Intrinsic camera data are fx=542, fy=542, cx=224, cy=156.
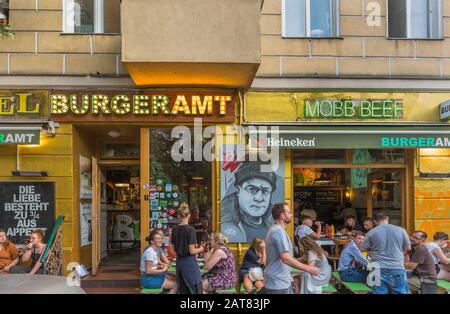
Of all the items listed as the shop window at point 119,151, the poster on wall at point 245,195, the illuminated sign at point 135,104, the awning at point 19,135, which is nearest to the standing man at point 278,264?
the poster on wall at point 245,195

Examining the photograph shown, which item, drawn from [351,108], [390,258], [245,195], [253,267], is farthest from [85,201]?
[390,258]

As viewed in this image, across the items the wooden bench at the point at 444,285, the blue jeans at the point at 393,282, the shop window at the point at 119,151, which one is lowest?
the wooden bench at the point at 444,285

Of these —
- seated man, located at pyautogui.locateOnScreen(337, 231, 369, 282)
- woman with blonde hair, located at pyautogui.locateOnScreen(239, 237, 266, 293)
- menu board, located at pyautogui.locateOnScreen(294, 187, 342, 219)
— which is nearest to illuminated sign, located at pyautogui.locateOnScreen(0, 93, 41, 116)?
woman with blonde hair, located at pyautogui.locateOnScreen(239, 237, 266, 293)

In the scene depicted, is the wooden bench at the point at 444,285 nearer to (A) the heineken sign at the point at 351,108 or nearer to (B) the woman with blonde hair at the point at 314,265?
(B) the woman with blonde hair at the point at 314,265

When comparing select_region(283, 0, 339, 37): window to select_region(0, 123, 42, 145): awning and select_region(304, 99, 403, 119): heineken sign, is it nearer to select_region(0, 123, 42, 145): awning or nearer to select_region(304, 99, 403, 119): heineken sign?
select_region(304, 99, 403, 119): heineken sign

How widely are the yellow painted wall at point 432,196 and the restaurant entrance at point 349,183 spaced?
0.98 ft

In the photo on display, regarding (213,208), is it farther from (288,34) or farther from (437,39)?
(437,39)

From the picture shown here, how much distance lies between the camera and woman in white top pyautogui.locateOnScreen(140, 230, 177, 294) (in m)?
8.80

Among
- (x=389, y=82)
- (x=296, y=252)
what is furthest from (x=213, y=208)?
(x=389, y=82)

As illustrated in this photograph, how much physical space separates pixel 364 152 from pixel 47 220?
644cm

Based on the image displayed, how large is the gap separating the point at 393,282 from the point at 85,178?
6.35 m

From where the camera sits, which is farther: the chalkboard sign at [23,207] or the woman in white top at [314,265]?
the chalkboard sign at [23,207]

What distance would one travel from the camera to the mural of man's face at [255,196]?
10.5 metres

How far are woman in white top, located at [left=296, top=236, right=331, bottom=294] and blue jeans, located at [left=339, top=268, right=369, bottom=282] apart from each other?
1444 mm
